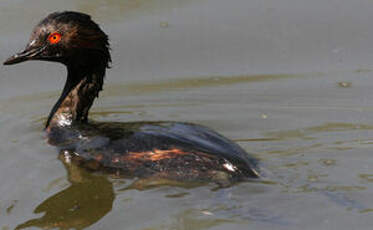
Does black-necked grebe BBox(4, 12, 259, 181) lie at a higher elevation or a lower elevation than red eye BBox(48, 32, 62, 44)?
lower

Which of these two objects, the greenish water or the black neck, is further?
the black neck

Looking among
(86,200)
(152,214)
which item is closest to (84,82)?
(86,200)

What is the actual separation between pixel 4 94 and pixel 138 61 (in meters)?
1.46

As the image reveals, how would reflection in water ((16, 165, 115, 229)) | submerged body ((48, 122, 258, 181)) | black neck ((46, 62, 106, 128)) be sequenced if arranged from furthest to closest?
black neck ((46, 62, 106, 128)) < submerged body ((48, 122, 258, 181)) < reflection in water ((16, 165, 115, 229))

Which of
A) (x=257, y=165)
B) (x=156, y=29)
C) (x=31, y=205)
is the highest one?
(x=156, y=29)

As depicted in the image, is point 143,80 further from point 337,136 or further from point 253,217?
point 253,217

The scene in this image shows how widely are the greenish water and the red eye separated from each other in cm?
92

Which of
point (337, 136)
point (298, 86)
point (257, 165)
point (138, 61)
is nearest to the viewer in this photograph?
point (257, 165)

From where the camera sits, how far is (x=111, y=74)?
8898mm

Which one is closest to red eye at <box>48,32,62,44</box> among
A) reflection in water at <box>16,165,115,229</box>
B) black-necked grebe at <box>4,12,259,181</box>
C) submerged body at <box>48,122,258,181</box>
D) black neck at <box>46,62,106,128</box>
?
black-necked grebe at <box>4,12,259,181</box>

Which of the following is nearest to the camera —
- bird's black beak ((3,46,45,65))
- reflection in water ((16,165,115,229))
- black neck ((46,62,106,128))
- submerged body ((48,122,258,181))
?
reflection in water ((16,165,115,229))

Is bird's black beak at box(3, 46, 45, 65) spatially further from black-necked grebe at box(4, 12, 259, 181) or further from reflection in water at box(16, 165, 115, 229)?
reflection in water at box(16, 165, 115, 229)

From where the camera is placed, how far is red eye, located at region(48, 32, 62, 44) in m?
7.30

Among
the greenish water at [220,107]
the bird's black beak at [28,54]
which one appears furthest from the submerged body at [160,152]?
the bird's black beak at [28,54]
